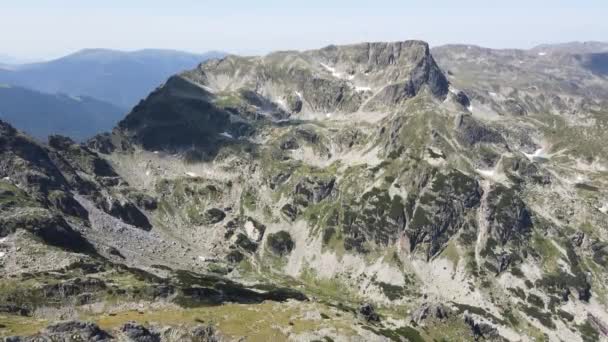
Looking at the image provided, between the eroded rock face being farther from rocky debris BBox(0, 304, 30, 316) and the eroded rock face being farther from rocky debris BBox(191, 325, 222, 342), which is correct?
rocky debris BBox(0, 304, 30, 316)

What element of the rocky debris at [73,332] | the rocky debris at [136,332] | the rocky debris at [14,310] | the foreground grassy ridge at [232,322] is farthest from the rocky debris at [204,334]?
the rocky debris at [14,310]

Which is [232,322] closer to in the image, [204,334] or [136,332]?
[204,334]

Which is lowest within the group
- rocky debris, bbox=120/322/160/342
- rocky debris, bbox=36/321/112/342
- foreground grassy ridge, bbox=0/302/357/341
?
foreground grassy ridge, bbox=0/302/357/341

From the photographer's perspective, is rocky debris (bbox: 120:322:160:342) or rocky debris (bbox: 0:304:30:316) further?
rocky debris (bbox: 0:304:30:316)

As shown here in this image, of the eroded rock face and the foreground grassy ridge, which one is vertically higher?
the eroded rock face

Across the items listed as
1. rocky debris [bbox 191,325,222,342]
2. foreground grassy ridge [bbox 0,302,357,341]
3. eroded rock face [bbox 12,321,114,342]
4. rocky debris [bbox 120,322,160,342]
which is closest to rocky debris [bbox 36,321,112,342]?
eroded rock face [bbox 12,321,114,342]

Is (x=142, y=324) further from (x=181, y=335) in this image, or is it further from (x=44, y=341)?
(x=44, y=341)

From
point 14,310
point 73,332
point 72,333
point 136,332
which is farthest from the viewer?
point 14,310

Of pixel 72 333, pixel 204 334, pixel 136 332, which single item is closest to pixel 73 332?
pixel 72 333

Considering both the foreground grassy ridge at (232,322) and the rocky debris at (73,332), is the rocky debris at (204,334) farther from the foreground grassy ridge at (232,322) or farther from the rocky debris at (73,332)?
the rocky debris at (73,332)
